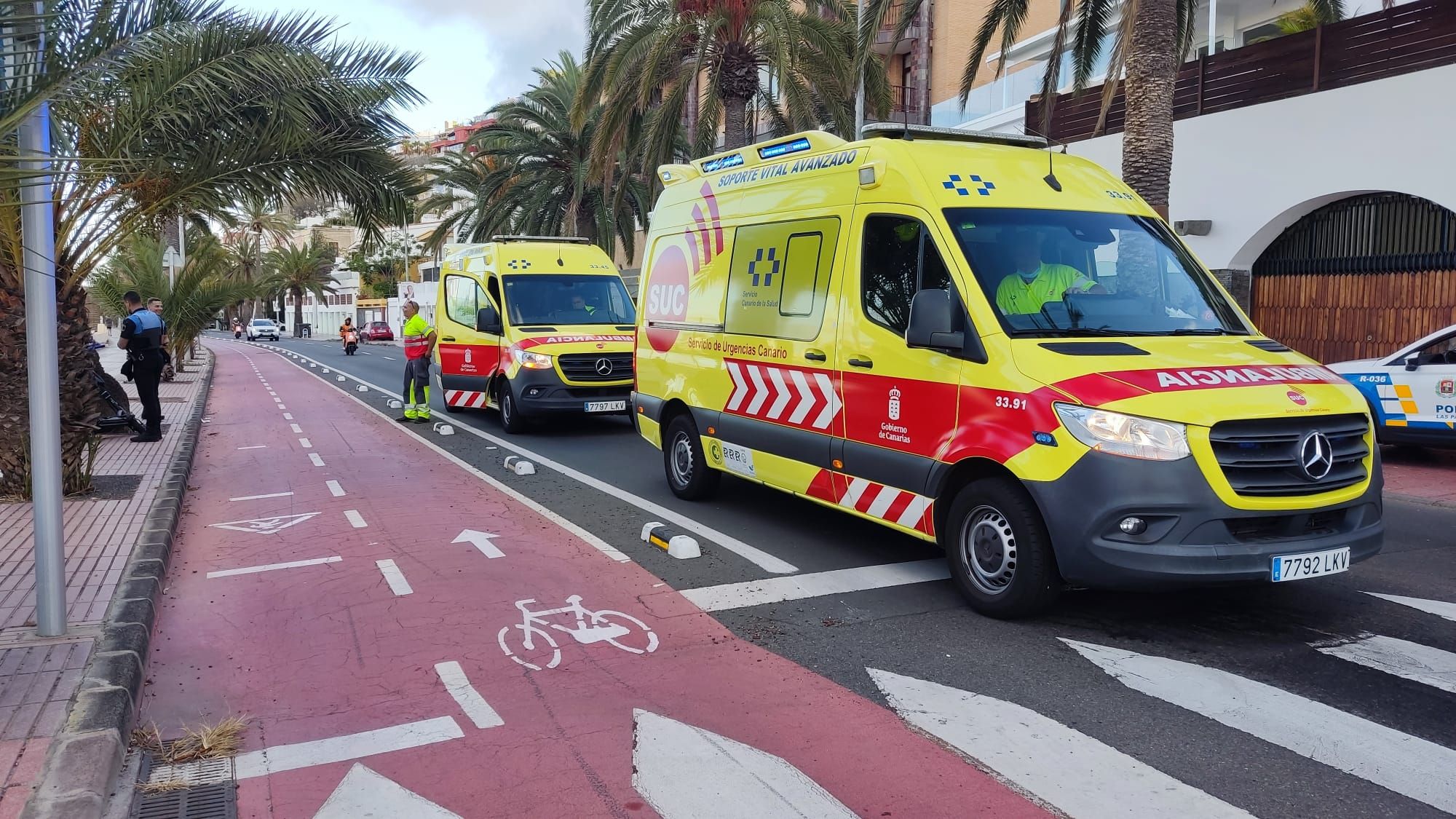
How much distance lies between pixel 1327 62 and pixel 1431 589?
12.2 meters

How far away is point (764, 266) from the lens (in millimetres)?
7879

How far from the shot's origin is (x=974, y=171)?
257 inches

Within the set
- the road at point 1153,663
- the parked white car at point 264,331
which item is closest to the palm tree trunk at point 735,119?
the road at point 1153,663

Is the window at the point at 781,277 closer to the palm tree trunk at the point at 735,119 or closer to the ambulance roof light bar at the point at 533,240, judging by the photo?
the ambulance roof light bar at the point at 533,240

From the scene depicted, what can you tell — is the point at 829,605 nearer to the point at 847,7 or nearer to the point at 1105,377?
the point at 1105,377

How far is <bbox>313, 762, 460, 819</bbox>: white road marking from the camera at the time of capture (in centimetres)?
370

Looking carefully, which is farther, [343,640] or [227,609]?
[227,609]

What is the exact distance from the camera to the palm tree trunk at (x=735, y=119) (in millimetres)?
20781

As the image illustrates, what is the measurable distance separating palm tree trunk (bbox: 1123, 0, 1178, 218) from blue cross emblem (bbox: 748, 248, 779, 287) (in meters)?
7.30

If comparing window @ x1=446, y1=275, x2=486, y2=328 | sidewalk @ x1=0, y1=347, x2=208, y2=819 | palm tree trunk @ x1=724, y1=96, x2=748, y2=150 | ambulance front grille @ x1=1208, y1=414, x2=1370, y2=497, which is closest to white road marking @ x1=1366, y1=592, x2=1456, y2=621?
ambulance front grille @ x1=1208, y1=414, x2=1370, y2=497

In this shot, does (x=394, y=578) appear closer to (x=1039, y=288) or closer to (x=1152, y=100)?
(x=1039, y=288)

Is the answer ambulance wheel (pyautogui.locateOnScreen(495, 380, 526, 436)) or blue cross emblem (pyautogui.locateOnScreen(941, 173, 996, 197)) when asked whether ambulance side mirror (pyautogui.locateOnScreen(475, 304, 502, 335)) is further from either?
blue cross emblem (pyautogui.locateOnScreen(941, 173, 996, 197))

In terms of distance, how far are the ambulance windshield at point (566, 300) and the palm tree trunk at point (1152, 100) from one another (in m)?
6.74

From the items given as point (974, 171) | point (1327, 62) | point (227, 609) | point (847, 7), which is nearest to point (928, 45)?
point (847, 7)
